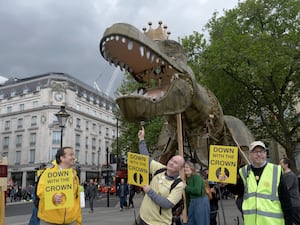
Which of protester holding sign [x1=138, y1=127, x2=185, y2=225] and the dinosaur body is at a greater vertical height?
the dinosaur body

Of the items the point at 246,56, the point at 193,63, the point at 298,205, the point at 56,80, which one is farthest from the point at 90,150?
the point at 298,205

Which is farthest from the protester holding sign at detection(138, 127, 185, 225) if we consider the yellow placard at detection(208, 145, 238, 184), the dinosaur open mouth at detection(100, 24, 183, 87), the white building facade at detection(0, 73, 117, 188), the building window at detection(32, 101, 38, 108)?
the building window at detection(32, 101, 38, 108)

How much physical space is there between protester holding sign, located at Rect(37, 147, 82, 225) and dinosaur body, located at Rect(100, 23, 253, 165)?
4.36 ft

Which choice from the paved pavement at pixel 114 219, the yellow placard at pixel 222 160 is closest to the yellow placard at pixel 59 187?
the yellow placard at pixel 222 160

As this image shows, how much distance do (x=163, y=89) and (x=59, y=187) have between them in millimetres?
2299

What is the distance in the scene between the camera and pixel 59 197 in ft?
13.0

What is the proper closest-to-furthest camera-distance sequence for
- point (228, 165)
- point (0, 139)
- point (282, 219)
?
1. point (282, 219)
2. point (228, 165)
3. point (0, 139)

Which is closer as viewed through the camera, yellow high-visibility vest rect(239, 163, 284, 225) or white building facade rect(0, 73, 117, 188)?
yellow high-visibility vest rect(239, 163, 284, 225)

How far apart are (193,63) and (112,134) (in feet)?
156

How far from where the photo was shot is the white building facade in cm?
5209

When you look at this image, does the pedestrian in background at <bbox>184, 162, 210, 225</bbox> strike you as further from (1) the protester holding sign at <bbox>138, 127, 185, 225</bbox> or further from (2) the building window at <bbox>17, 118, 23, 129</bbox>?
(2) the building window at <bbox>17, 118, 23, 129</bbox>

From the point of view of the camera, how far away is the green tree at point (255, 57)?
667 inches

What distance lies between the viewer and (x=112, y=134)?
67312mm

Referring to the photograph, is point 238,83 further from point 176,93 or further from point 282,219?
point 282,219
